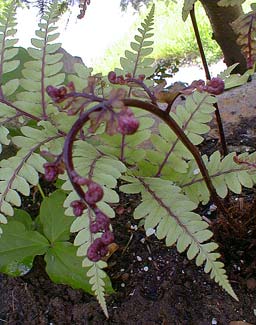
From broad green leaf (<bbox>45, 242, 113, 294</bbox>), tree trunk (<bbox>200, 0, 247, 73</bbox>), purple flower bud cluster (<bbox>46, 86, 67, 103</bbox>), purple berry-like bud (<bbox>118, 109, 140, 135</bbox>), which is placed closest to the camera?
purple berry-like bud (<bbox>118, 109, 140, 135</bbox>)

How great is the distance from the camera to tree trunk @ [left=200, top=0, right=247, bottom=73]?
5.67 feet

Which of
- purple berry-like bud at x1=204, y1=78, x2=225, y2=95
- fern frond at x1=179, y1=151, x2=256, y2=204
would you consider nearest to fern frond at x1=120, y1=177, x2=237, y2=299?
fern frond at x1=179, y1=151, x2=256, y2=204

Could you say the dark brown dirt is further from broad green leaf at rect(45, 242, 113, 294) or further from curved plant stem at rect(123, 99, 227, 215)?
curved plant stem at rect(123, 99, 227, 215)

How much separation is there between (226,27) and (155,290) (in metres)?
0.88

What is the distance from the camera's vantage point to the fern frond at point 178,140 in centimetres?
106

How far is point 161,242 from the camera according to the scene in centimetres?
133

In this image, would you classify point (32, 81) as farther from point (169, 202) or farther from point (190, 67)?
point (190, 67)

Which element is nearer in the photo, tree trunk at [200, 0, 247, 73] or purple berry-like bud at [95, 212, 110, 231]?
purple berry-like bud at [95, 212, 110, 231]

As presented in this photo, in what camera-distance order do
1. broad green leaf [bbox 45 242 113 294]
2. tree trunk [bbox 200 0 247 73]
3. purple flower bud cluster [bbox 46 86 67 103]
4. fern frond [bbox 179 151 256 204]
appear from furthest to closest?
tree trunk [bbox 200 0 247 73], broad green leaf [bbox 45 242 113 294], fern frond [bbox 179 151 256 204], purple flower bud cluster [bbox 46 86 67 103]

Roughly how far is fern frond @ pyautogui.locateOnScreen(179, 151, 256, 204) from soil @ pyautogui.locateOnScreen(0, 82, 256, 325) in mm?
110

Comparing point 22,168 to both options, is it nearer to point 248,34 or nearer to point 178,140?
point 178,140

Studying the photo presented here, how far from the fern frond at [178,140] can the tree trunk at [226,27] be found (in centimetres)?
71

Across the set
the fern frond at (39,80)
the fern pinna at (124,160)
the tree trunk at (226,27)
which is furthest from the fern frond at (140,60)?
the tree trunk at (226,27)

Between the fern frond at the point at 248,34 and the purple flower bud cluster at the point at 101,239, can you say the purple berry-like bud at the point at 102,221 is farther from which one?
the fern frond at the point at 248,34
